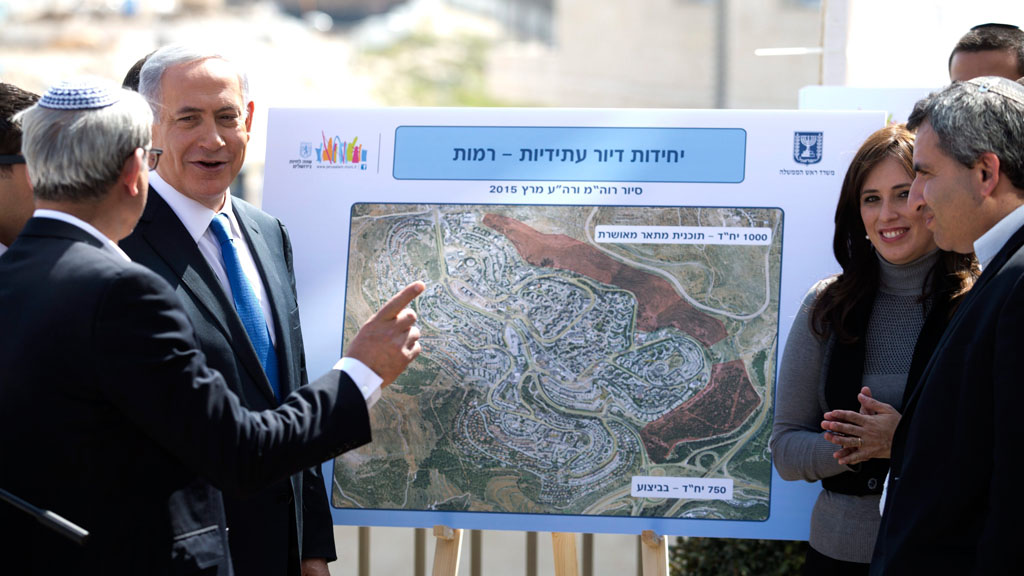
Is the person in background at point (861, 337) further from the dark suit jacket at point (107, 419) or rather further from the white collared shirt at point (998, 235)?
the dark suit jacket at point (107, 419)

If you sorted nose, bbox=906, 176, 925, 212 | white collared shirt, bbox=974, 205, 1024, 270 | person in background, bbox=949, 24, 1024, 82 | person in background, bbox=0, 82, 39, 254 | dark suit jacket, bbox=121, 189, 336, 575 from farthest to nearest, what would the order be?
person in background, bbox=949, 24, 1024, 82 < person in background, bbox=0, 82, 39, 254 < dark suit jacket, bbox=121, 189, 336, 575 < nose, bbox=906, 176, 925, 212 < white collared shirt, bbox=974, 205, 1024, 270

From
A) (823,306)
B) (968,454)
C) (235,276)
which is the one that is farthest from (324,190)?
(968,454)

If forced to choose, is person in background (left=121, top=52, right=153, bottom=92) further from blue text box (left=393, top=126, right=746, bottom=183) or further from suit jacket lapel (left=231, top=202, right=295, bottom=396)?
blue text box (left=393, top=126, right=746, bottom=183)

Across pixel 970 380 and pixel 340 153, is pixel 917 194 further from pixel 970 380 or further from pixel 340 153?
pixel 340 153

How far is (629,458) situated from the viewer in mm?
2857

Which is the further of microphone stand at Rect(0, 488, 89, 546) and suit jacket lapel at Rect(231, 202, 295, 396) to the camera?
suit jacket lapel at Rect(231, 202, 295, 396)

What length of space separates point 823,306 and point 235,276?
1.53m

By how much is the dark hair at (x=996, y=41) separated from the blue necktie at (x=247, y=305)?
8.21ft

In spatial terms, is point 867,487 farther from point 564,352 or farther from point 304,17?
point 304,17

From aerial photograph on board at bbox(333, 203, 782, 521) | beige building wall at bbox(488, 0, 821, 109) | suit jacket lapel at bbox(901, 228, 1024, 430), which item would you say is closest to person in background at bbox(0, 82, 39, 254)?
aerial photograph on board at bbox(333, 203, 782, 521)

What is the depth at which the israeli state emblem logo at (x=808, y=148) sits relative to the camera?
2.90 meters

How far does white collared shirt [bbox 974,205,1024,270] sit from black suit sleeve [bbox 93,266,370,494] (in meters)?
1.31

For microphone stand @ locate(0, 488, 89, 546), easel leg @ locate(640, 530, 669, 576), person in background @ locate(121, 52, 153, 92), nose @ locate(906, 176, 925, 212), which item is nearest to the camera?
microphone stand @ locate(0, 488, 89, 546)

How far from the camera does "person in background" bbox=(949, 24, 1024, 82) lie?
10.5 ft
